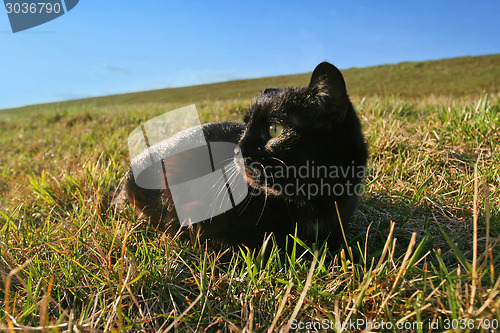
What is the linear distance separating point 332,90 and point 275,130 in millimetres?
400

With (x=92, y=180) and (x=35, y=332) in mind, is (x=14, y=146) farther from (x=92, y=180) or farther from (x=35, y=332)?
(x=35, y=332)

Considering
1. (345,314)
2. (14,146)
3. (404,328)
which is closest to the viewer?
(404,328)

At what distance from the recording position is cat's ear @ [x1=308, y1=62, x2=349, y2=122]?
182 cm

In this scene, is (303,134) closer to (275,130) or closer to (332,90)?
(275,130)

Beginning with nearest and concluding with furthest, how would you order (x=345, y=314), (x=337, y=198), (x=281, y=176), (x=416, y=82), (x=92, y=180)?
1. (x=345, y=314)
2. (x=281, y=176)
3. (x=337, y=198)
4. (x=92, y=180)
5. (x=416, y=82)

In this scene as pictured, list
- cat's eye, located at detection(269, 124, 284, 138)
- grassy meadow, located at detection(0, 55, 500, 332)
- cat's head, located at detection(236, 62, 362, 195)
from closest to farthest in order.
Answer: grassy meadow, located at detection(0, 55, 500, 332), cat's head, located at detection(236, 62, 362, 195), cat's eye, located at detection(269, 124, 284, 138)

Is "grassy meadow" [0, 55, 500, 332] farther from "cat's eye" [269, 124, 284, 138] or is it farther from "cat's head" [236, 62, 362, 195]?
"cat's eye" [269, 124, 284, 138]

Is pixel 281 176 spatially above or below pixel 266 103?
below

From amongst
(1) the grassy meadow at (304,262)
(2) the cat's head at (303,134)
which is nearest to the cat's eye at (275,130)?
(2) the cat's head at (303,134)

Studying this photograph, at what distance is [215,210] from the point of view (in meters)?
2.12

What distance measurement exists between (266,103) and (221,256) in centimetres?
101

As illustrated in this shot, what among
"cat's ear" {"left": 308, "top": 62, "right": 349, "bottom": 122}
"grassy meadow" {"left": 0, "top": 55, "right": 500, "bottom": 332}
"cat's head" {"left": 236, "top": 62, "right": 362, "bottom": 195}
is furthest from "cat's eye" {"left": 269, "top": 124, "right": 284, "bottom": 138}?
"grassy meadow" {"left": 0, "top": 55, "right": 500, "bottom": 332}

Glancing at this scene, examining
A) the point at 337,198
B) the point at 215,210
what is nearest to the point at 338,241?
A: the point at 337,198

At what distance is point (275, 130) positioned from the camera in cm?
193
